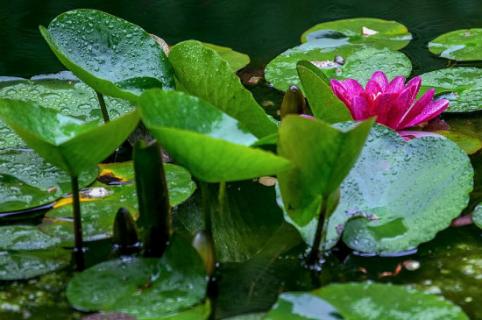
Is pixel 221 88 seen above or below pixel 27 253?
above

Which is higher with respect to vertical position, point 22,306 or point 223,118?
point 223,118

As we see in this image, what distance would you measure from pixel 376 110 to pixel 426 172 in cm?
24

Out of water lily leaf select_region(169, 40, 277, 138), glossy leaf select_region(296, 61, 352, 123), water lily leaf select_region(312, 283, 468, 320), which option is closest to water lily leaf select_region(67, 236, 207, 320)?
water lily leaf select_region(312, 283, 468, 320)

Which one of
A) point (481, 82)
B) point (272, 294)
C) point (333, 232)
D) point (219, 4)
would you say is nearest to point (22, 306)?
point (272, 294)

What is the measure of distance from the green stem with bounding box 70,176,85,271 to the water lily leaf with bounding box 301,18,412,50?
1.12 metres

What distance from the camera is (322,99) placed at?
1.33m

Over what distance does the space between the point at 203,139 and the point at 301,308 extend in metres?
0.23

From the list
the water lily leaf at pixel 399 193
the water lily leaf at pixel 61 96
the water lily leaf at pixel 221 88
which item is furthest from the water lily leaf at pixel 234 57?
the water lily leaf at pixel 399 193

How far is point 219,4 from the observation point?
2596 mm

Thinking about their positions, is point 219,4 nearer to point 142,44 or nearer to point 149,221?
point 142,44

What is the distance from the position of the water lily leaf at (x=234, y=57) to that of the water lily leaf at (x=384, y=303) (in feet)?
3.44

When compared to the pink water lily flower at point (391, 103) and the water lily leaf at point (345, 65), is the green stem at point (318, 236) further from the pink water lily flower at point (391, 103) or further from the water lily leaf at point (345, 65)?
the water lily leaf at point (345, 65)

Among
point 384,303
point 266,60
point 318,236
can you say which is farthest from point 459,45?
point 384,303

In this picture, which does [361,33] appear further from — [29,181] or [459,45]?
[29,181]
